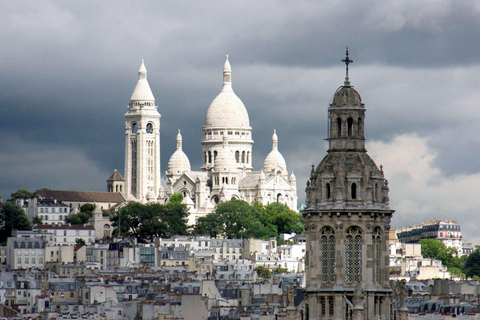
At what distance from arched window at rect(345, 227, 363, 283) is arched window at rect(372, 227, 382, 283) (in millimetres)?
291

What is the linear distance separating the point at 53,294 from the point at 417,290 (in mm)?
23813

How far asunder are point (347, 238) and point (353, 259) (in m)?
0.49

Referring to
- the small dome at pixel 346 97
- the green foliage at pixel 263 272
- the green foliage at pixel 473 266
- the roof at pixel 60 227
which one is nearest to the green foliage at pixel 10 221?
the roof at pixel 60 227

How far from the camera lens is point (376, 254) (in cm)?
4119

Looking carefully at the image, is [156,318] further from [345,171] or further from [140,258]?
[140,258]

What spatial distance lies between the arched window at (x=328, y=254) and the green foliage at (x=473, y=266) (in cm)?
13551

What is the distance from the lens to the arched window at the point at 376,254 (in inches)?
1618

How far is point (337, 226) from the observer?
4109 cm

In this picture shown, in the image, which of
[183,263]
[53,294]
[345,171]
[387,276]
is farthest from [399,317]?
[183,263]

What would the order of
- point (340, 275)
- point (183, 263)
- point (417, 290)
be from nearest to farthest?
point (340, 275)
point (417, 290)
point (183, 263)

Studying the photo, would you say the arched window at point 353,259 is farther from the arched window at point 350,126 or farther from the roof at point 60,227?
the roof at point 60,227

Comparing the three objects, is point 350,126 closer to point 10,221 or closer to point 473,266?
point 473,266

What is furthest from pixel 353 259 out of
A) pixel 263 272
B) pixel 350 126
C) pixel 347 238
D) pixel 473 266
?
pixel 473 266

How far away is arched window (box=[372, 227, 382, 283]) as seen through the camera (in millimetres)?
41094
